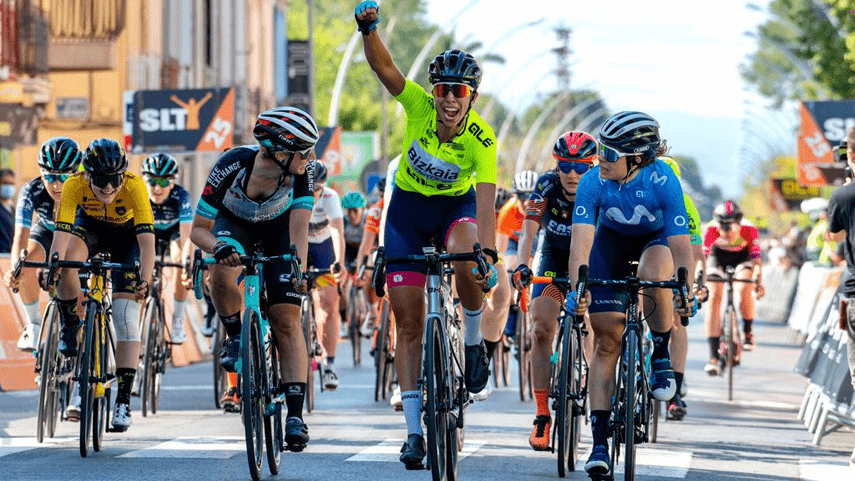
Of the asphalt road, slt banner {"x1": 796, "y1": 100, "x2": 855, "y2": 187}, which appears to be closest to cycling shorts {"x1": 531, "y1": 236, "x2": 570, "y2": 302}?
the asphalt road

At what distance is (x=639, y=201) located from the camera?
9398mm

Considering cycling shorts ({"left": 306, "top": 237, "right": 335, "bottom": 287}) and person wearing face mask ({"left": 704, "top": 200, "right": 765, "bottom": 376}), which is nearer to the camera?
cycling shorts ({"left": 306, "top": 237, "right": 335, "bottom": 287})

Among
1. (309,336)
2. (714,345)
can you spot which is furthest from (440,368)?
(714,345)

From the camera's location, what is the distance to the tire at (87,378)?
1054 cm

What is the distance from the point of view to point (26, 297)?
45.0 ft

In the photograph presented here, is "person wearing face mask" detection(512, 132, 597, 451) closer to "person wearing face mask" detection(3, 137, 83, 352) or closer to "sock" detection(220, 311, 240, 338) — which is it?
"sock" detection(220, 311, 240, 338)

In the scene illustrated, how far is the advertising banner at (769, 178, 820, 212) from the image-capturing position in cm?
5797

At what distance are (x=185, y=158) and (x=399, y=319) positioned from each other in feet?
113

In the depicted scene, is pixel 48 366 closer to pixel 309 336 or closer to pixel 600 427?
pixel 309 336

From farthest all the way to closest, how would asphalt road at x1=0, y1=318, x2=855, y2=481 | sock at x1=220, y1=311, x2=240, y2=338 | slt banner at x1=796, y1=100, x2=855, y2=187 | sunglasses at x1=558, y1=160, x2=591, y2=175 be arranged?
slt banner at x1=796, y1=100, x2=855, y2=187, sunglasses at x1=558, y1=160, x2=591, y2=175, asphalt road at x1=0, y1=318, x2=855, y2=481, sock at x1=220, y1=311, x2=240, y2=338

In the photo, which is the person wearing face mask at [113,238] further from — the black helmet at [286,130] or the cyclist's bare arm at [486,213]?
the cyclist's bare arm at [486,213]

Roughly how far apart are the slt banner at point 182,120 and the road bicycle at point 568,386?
15.5 metres

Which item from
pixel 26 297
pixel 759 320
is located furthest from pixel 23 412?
pixel 759 320

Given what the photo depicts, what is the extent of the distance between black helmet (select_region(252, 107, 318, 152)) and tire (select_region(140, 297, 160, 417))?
4861 millimetres
